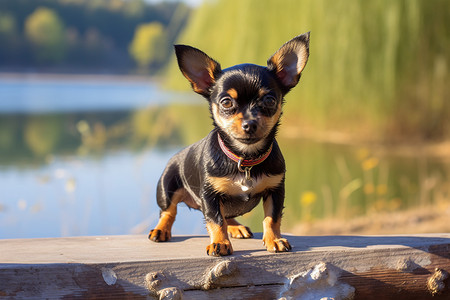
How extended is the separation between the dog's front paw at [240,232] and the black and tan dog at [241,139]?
0.68 ft

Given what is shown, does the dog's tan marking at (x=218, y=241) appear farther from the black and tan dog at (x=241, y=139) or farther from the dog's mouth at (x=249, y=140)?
the dog's mouth at (x=249, y=140)

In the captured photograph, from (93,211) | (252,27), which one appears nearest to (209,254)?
(93,211)

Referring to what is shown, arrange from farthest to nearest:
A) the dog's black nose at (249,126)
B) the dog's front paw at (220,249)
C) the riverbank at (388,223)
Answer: the riverbank at (388,223)
the dog's front paw at (220,249)
the dog's black nose at (249,126)

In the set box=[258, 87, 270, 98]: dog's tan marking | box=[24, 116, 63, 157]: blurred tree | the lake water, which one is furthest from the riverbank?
box=[24, 116, 63, 157]: blurred tree

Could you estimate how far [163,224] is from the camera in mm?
2037

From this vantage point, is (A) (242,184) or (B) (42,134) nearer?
(A) (242,184)

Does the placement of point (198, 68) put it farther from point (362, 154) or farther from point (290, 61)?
point (362, 154)

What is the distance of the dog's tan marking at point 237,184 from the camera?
178cm

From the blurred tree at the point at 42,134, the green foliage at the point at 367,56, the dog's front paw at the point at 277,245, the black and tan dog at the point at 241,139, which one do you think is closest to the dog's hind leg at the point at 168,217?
the black and tan dog at the point at 241,139

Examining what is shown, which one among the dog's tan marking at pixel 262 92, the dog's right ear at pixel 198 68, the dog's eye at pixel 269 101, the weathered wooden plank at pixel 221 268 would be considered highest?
the dog's right ear at pixel 198 68

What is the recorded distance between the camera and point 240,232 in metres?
2.11

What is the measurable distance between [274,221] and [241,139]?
341 millimetres

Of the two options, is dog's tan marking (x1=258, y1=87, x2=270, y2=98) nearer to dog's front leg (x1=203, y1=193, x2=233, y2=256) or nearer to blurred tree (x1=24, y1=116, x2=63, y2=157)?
dog's front leg (x1=203, y1=193, x2=233, y2=256)

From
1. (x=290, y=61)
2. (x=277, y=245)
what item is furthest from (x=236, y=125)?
(x=277, y=245)
